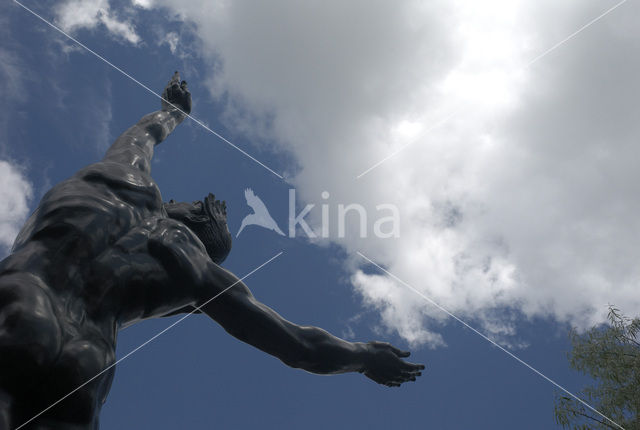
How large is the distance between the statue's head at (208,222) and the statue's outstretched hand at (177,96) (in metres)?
1.78

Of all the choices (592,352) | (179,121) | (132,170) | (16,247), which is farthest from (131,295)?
(592,352)

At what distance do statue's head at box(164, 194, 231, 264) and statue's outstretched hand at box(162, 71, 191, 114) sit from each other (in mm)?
1778

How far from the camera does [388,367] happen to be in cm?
402

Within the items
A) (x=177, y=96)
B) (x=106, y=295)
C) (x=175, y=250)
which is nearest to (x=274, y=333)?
(x=175, y=250)

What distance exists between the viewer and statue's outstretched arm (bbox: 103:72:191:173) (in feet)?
14.0

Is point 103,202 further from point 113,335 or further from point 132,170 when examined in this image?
point 113,335

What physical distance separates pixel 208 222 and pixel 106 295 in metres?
1.34

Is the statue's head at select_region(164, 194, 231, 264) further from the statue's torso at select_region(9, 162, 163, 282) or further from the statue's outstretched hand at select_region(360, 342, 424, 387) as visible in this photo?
the statue's outstretched hand at select_region(360, 342, 424, 387)

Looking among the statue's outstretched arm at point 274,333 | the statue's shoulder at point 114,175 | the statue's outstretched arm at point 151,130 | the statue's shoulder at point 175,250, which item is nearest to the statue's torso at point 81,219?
the statue's shoulder at point 114,175

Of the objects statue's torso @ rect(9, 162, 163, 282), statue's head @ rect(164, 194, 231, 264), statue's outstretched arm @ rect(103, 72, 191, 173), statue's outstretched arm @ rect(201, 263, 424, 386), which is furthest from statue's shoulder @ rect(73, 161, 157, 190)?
statue's outstretched arm @ rect(201, 263, 424, 386)

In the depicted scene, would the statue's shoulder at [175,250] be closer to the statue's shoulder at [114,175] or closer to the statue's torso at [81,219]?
the statue's torso at [81,219]

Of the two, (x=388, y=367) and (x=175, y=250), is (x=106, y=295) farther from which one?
(x=388, y=367)

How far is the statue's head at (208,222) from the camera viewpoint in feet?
14.1

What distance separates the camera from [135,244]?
3398 mm
